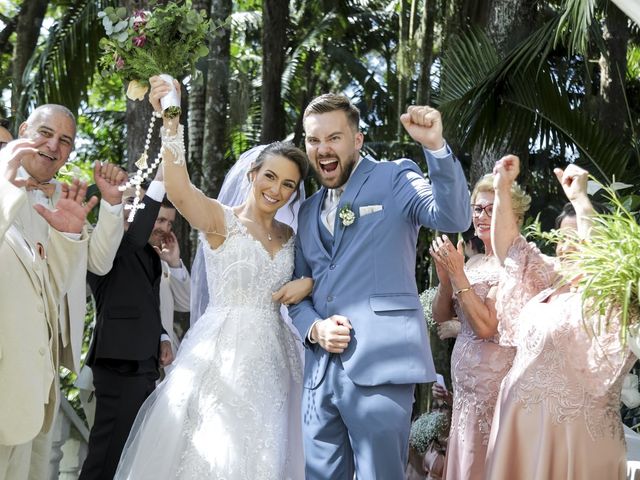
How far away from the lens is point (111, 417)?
5879 mm

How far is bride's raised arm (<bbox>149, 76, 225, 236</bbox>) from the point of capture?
465cm

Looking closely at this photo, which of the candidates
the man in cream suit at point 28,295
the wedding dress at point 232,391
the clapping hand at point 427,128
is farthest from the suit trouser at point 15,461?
the clapping hand at point 427,128

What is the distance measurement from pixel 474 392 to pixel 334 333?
152 centimetres

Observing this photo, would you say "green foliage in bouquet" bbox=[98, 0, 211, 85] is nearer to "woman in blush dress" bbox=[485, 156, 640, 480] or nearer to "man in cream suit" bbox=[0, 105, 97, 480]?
"man in cream suit" bbox=[0, 105, 97, 480]

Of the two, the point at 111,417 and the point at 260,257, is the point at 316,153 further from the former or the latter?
the point at 111,417

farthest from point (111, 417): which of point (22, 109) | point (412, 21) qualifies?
point (412, 21)

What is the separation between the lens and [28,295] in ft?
14.7

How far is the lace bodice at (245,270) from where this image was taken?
504cm

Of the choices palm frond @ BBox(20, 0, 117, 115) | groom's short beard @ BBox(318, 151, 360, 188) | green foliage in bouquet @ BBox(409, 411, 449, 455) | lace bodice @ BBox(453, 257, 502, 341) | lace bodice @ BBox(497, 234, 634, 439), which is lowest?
green foliage in bouquet @ BBox(409, 411, 449, 455)

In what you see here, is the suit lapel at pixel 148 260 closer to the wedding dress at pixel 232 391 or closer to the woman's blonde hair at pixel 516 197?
the wedding dress at pixel 232 391

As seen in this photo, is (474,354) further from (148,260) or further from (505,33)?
(505,33)

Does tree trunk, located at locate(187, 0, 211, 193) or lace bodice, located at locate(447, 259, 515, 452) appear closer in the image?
lace bodice, located at locate(447, 259, 515, 452)

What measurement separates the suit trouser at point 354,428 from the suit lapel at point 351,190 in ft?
1.94

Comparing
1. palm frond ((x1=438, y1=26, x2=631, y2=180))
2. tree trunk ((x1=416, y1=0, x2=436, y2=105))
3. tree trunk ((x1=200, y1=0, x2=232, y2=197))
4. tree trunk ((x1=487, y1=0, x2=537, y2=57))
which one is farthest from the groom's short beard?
tree trunk ((x1=416, y1=0, x2=436, y2=105))
